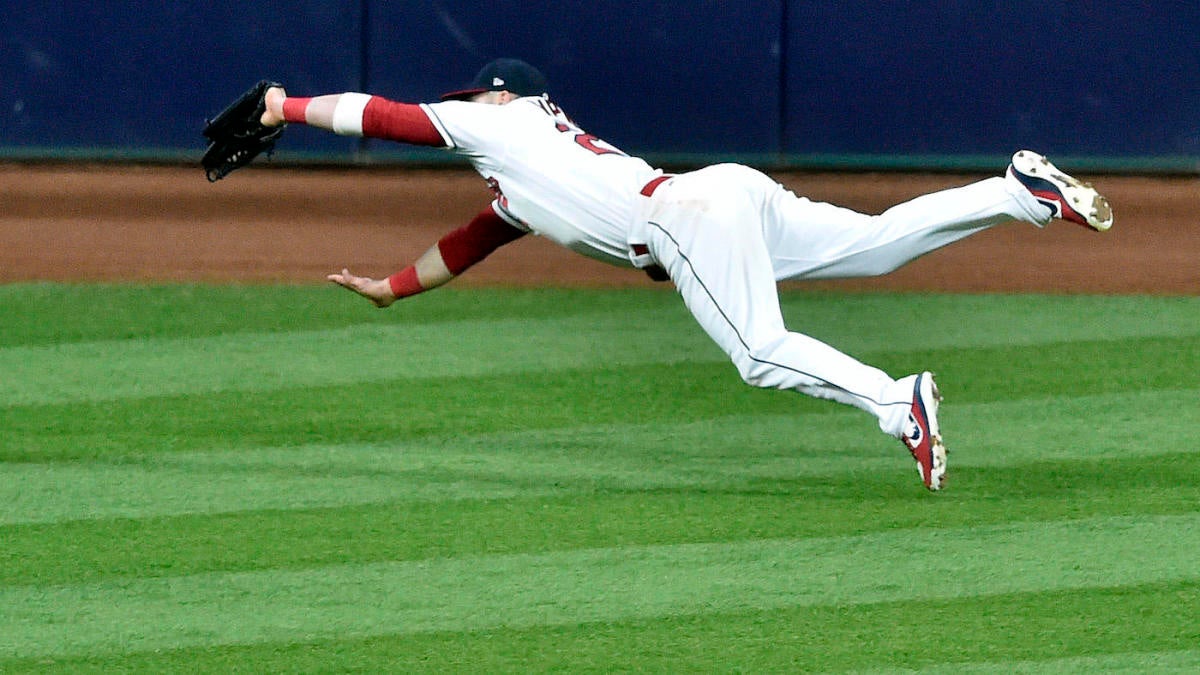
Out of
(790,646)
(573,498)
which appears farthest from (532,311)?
(790,646)

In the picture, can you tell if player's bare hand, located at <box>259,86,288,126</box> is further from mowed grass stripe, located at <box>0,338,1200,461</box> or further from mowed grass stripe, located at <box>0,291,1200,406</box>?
mowed grass stripe, located at <box>0,291,1200,406</box>

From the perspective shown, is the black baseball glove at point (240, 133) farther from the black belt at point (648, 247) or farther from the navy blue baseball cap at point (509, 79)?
the black belt at point (648, 247)

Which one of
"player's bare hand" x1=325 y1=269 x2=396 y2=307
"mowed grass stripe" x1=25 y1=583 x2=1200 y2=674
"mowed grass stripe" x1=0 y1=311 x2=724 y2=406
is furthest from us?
"mowed grass stripe" x1=0 y1=311 x2=724 y2=406

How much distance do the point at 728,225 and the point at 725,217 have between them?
0.02 metres

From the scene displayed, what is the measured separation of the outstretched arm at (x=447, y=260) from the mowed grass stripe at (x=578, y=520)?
1.03 m

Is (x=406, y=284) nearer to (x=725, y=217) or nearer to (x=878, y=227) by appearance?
(x=725, y=217)

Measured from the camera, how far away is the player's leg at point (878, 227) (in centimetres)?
483

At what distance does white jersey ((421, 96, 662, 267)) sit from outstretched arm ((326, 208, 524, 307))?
565mm

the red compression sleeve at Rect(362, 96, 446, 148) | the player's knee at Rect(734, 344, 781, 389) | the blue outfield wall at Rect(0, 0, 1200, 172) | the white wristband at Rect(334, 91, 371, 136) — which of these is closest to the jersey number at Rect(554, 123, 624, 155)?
the red compression sleeve at Rect(362, 96, 446, 148)

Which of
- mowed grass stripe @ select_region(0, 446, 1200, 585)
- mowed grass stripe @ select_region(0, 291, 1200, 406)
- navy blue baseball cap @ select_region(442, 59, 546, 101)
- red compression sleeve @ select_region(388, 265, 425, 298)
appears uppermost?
navy blue baseball cap @ select_region(442, 59, 546, 101)

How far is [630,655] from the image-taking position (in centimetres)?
362

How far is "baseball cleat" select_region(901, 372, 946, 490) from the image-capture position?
4555mm

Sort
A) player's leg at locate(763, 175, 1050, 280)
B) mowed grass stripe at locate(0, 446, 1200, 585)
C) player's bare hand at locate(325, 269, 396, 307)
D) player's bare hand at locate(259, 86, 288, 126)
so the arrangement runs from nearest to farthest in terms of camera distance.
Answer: mowed grass stripe at locate(0, 446, 1200, 585) < player's leg at locate(763, 175, 1050, 280) < player's bare hand at locate(259, 86, 288, 126) < player's bare hand at locate(325, 269, 396, 307)

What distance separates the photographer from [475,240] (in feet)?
18.5
